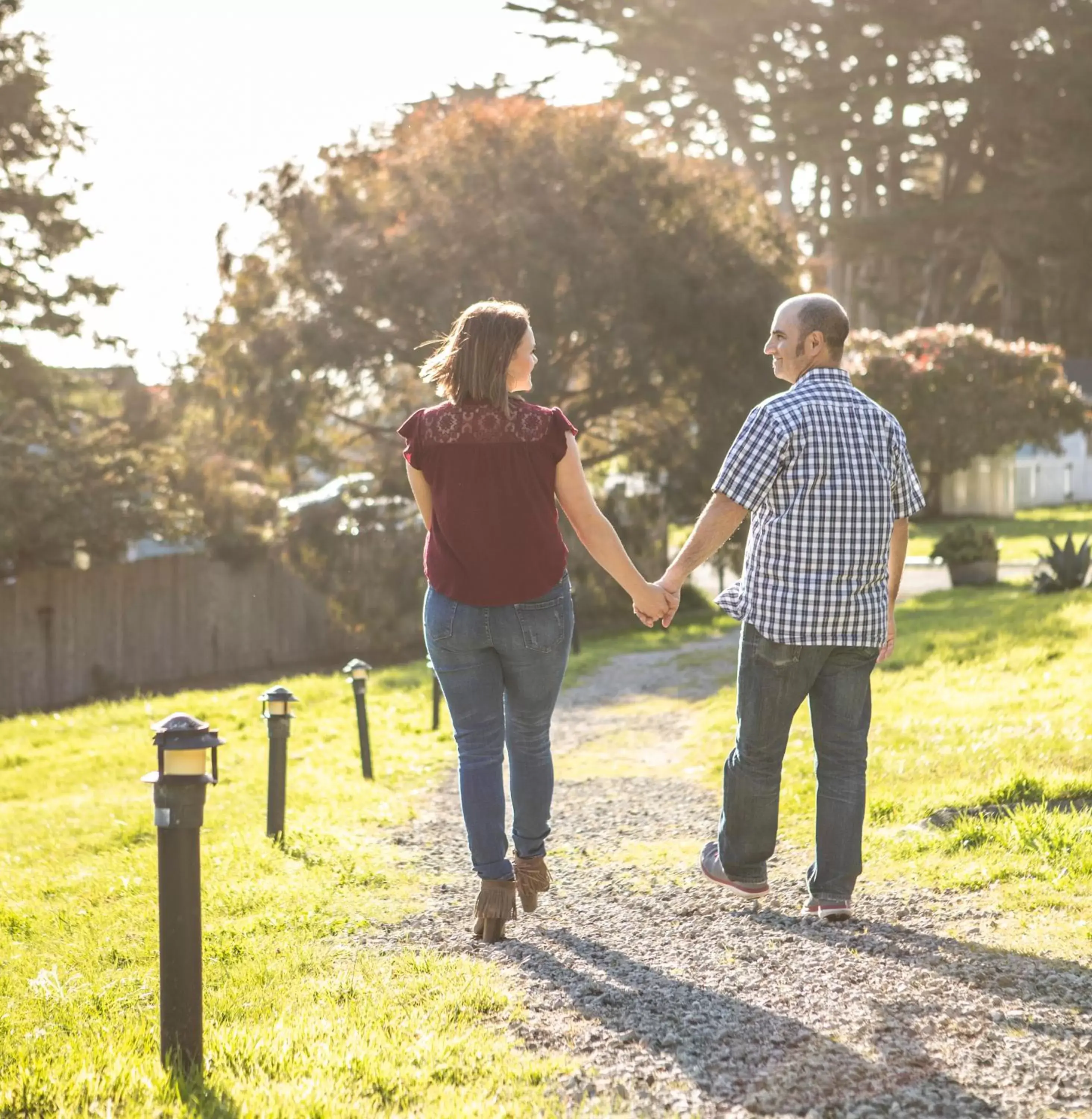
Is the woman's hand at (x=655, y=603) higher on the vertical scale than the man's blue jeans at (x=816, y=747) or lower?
higher

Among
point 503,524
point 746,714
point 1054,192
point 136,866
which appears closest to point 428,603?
point 503,524

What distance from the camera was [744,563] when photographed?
4449 millimetres

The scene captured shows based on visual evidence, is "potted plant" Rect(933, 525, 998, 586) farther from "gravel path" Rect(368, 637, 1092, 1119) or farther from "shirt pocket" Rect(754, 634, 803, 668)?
"shirt pocket" Rect(754, 634, 803, 668)

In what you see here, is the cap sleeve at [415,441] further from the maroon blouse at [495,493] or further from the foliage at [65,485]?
the foliage at [65,485]

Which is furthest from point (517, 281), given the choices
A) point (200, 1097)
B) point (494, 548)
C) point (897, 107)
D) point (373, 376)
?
point (897, 107)

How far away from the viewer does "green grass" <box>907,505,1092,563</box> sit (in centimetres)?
2584

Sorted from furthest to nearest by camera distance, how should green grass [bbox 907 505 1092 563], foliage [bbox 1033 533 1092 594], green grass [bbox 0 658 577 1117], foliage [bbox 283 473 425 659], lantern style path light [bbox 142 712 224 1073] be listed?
green grass [bbox 907 505 1092 563]
foliage [bbox 283 473 425 659]
foliage [bbox 1033 533 1092 594]
lantern style path light [bbox 142 712 224 1073]
green grass [bbox 0 658 577 1117]

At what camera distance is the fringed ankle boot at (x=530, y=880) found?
478 cm

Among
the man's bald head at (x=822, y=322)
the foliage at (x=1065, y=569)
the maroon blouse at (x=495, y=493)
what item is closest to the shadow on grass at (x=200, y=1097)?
the maroon blouse at (x=495, y=493)

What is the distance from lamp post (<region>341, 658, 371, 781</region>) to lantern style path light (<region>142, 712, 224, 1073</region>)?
5224mm

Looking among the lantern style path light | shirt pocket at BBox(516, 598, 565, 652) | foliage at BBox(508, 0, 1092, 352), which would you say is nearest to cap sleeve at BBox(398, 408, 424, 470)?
shirt pocket at BBox(516, 598, 565, 652)

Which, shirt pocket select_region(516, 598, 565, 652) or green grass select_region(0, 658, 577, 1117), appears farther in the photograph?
shirt pocket select_region(516, 598, 565, 652)

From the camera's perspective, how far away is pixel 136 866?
6.66 m

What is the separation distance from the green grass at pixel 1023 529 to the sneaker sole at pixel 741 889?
61.7 ft
